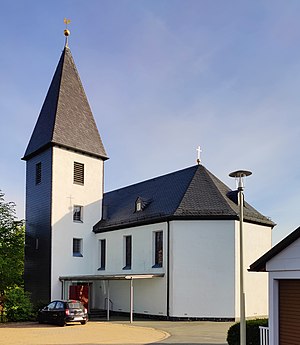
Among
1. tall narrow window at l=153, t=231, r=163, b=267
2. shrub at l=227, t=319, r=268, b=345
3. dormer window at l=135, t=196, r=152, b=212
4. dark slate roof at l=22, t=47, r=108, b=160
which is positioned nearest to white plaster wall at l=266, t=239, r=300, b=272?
shrub at l=227, t=319, r=268, b=345

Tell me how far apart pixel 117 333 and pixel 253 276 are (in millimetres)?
9849

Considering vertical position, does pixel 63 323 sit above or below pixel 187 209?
below

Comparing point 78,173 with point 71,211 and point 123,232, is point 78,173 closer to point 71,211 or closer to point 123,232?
point 71,211

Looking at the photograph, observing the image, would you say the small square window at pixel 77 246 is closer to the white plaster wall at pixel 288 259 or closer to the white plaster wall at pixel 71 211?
the white plaster wall at pixel 71 211

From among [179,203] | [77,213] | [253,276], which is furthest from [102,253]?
[253,276]

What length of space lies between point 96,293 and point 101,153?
995 centimetres

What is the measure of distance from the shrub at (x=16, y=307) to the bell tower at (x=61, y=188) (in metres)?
2.63

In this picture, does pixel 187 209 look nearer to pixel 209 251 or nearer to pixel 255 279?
pixel 209 251

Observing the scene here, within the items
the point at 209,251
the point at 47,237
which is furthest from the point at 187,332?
the point at 47,237

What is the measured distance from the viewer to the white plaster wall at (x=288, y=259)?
34.1ft

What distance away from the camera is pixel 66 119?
108 ft

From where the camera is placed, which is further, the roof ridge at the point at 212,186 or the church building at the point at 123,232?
the roof ridge at the point at 212,186

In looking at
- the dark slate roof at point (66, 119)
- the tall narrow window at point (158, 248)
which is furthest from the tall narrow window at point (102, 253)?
the dark slate roof at point (66, 119)

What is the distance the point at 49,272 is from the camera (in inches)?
1168
